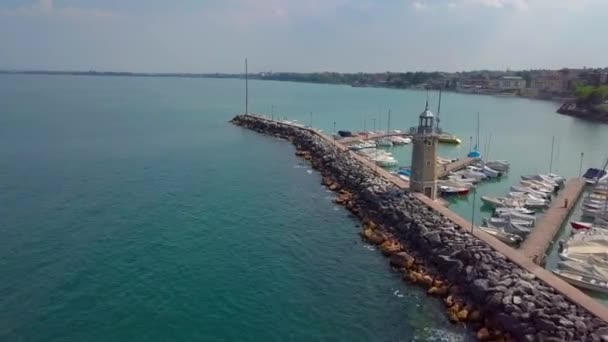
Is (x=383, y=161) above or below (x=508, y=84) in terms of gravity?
below

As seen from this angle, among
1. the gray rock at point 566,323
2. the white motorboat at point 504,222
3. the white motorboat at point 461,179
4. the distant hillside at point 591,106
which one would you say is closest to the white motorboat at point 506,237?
the white motorboat at point 504,222

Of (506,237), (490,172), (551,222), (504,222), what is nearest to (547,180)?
(490,172)

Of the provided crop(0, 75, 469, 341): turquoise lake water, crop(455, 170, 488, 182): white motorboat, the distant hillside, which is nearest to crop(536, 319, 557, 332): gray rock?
crop(0, 75, 469, 341): turquoise lake water

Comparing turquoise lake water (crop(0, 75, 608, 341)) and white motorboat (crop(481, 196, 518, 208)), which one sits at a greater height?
white motorboat (crop(481, 196, 518, 208))

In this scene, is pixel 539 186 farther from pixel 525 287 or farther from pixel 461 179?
pixel 525 287

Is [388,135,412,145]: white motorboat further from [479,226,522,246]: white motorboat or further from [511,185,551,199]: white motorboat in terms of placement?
[479,226,522,246]: white motorboat
